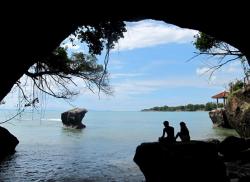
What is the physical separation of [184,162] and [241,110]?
2072 centimetres

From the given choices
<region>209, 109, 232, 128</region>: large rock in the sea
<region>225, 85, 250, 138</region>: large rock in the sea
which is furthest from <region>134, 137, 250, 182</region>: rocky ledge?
<region>209, 109, 232, 128</region>: large rock in the sea

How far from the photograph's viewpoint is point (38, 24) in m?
8.34

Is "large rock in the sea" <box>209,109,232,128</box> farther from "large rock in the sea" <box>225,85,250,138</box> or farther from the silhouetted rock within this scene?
the silhouetted rock

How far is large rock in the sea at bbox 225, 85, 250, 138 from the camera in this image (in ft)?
99.0

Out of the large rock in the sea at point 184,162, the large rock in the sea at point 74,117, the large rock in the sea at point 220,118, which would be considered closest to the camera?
the large rock in the sea at point 184,162

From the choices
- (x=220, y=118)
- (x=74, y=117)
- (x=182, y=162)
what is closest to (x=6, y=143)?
(x=182, y=162)

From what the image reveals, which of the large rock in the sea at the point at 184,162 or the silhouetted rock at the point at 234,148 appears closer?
the large rock in the sea at the point at 184,162

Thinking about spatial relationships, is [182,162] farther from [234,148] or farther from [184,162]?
[234,148]

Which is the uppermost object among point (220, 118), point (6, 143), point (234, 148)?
point (220, 118)

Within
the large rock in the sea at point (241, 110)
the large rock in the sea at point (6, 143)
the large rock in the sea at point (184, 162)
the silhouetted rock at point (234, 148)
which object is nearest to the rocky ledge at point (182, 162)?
the large rock in the sea at point (184, 162)

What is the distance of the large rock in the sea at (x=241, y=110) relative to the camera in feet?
99.0

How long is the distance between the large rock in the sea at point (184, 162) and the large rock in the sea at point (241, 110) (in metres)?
19.0

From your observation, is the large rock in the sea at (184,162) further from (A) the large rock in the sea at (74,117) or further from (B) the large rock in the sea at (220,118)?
(A) the large rock in the sea at (74,117)

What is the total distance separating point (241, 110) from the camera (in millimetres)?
30844
